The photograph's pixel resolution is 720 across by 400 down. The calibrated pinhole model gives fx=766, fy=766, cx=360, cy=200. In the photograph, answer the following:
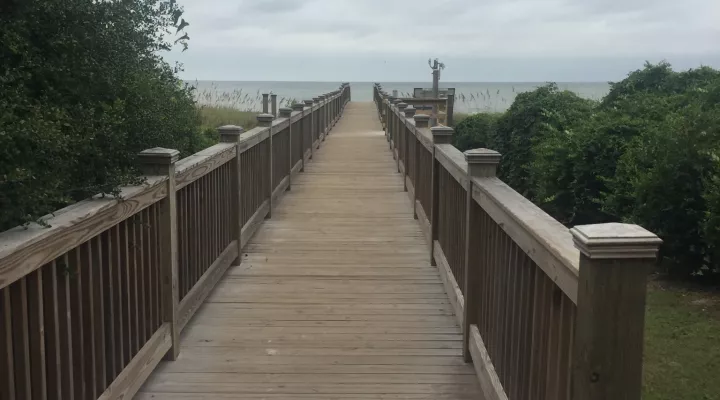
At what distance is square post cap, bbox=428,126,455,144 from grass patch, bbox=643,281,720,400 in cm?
212

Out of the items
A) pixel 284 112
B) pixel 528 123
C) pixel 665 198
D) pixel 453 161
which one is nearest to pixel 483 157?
pixel 453 161

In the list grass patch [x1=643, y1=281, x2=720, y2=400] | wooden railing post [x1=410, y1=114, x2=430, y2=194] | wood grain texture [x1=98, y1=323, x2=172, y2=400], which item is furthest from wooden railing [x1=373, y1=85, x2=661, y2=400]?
wooden railing post [x1=410, y1=114, x2=430, y2=194]

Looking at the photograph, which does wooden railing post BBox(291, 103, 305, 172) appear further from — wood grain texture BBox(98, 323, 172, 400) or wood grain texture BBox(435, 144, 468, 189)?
wood grain texture BBox(98, 323, 172, 400)

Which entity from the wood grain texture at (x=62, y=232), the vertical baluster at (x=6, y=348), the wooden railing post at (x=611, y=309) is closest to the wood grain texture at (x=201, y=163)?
the wood grain texture at (x=62, y=232)

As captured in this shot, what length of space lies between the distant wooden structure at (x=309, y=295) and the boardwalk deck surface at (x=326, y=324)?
0.05ft

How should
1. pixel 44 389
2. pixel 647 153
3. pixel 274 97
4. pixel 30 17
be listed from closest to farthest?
1. pixel 44 389
2. pixel 30 17
3. pixel 647 153
4. pixel 274 97

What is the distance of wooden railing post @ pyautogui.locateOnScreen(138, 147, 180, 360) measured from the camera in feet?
13.5

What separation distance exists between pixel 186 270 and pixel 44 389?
2.23 m

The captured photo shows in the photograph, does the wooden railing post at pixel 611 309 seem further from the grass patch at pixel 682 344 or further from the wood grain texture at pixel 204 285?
the wood grain texture at pixel 204 285

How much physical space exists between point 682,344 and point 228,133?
3.78 m

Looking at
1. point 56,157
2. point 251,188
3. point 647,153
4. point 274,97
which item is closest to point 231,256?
point 251,188

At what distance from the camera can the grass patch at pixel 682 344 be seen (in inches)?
187

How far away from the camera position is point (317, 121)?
1642 cm

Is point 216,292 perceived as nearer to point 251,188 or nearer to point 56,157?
point 251,188
